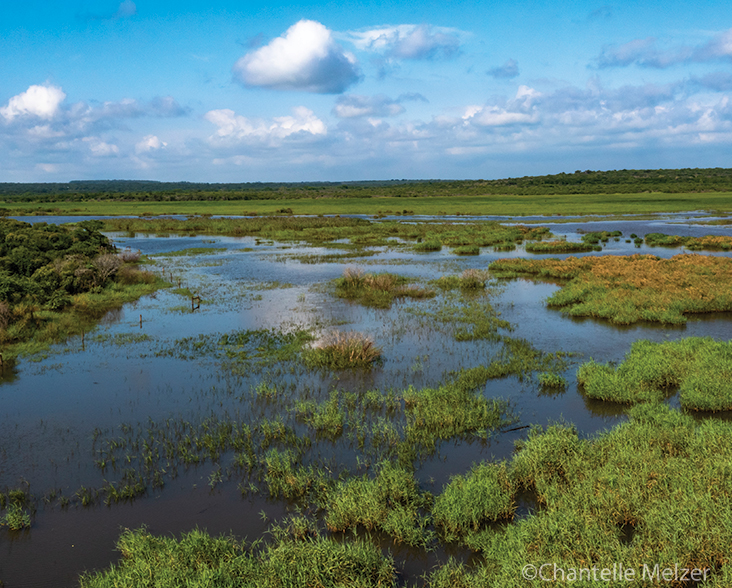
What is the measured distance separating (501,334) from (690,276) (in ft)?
45.9

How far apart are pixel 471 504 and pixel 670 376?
8803 mm

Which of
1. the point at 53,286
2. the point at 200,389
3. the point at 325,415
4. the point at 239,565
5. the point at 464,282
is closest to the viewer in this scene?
the point at 239,565

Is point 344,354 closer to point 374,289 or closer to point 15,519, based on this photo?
point 15,519

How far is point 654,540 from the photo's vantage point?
6.68 meters

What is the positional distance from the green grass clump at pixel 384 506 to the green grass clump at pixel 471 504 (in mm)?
347

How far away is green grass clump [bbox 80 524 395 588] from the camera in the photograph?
6.36 m

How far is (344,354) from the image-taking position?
15.6m

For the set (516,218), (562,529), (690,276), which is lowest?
(562,529)

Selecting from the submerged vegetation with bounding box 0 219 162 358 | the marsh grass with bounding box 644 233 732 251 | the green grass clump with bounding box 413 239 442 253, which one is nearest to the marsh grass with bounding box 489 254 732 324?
the marsh grass with bounding box 644 233 732 251

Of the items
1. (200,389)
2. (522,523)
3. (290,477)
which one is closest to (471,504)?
(522,523)

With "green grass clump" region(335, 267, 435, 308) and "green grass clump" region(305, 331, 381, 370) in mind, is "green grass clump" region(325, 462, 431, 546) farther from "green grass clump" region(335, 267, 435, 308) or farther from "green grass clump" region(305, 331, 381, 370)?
"green grass clump" region(335, 267, 435, 308)

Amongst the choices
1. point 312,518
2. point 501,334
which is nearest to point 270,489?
point 312,518

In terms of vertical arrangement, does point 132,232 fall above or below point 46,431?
above

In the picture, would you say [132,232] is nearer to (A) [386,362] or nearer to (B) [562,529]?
(A) [386,362]
